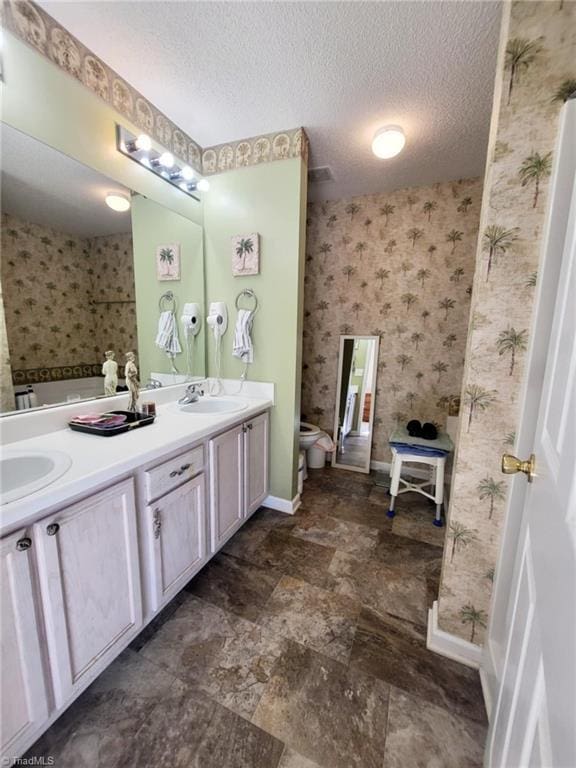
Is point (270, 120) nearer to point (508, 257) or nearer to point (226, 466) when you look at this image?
point (508, 257)

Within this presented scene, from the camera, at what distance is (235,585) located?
1.55m

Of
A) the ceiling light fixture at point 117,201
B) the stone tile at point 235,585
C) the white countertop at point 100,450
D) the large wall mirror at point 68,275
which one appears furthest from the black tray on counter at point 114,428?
the ceiling light fixture at point 117,201

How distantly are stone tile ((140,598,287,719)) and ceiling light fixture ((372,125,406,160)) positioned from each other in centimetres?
265

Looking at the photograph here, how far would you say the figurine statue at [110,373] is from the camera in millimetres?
1548

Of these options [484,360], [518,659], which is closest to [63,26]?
[484,360]

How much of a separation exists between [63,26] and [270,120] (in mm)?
991

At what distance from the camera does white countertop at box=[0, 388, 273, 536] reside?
781 millimetres

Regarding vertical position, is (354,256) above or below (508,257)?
above

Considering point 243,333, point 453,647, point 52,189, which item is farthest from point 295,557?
point 52,189

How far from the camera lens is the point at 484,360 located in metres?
1.07

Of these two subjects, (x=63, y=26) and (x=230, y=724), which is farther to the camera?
(x=63, y=26)

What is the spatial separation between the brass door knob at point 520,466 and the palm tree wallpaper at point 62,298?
175 cm

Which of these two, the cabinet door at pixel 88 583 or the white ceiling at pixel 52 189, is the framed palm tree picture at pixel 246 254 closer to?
the white ceiling at pixel 52 189

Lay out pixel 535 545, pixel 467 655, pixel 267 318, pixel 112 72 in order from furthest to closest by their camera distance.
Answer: pixel 267 318 → pixel 112 72 → pixel 467 655 → pixel 535 545
